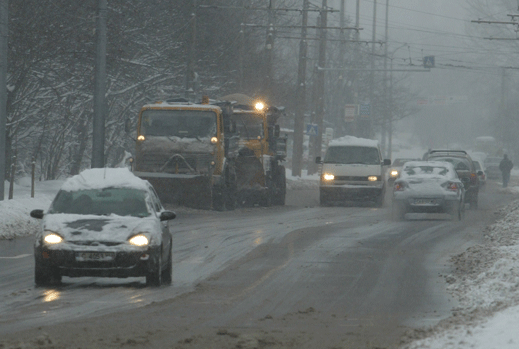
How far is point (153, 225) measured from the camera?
12602 mm

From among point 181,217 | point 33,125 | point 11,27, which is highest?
point 11,27

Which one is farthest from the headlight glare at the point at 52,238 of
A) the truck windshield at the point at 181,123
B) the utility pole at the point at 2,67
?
the truck windshield at the point at 181,123

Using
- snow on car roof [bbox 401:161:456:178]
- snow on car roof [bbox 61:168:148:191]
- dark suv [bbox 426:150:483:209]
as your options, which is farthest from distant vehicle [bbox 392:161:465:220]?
snow on car roof [bbox 61:168:148:191]

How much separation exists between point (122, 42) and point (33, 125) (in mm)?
5504

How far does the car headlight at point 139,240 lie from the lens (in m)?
12.3

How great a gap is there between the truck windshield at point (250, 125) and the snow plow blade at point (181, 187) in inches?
168

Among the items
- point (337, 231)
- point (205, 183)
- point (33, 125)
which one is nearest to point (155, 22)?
point (33, 125)

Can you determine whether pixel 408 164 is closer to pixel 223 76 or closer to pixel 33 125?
pixel 33 125

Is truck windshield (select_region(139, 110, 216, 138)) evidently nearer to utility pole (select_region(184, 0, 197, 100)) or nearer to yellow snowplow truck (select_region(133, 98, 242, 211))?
yellow snowplow truck (select_region(133, 98, 242, 211))

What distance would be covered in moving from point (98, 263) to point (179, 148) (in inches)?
588

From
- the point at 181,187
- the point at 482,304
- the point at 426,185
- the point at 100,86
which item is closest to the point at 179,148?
the point at 181,187

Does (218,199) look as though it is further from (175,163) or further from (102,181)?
(102,181)

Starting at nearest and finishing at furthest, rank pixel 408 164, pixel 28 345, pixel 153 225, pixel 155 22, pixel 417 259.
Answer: pixel 28 345
pixel 153 225
pixel 417 259
pixel 408 164
pixel 155 22

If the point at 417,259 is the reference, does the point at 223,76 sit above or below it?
above
